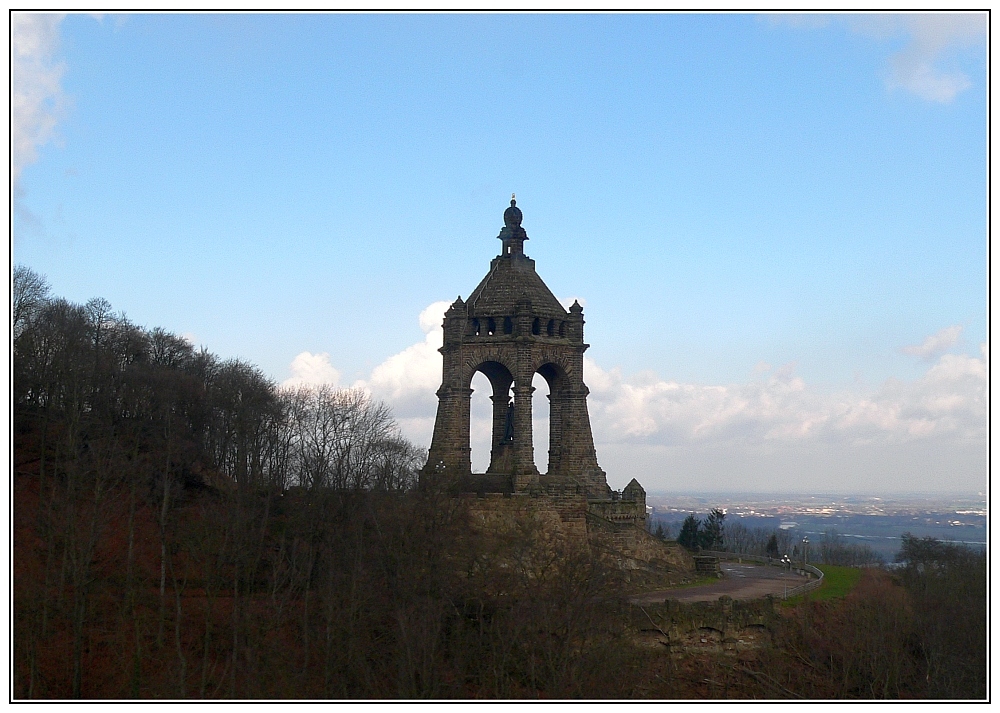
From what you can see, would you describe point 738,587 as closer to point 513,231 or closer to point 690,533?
point 513,231

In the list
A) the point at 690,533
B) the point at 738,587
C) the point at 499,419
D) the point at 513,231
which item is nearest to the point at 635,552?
the point at 738,587

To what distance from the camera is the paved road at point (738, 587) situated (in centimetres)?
3669

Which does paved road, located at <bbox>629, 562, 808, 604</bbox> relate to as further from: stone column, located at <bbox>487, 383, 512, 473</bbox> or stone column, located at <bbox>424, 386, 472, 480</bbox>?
stone column, located at <bbox>487, 383, 512, 473</bbox>

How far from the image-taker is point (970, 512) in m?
24.9

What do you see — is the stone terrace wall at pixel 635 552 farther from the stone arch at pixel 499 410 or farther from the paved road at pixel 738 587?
the stone arch at pixel 499 410

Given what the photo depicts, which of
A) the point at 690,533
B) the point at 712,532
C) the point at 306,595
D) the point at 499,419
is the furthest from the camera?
the point at 712,532

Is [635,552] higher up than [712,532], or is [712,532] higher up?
[635,552]

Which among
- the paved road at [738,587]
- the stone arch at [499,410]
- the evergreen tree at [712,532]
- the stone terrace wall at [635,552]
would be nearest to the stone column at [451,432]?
the stone arch at [499,410]

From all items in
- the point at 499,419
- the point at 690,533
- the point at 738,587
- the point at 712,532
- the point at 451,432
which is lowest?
the point at 712,532

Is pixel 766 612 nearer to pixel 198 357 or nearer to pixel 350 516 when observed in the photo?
pixel 350 516

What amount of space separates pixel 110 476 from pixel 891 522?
75.5 ft

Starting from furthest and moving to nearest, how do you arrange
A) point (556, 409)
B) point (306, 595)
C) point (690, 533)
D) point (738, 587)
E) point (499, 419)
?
point (690, 533)
point (499, 419)
point (556, 409)
point (738, 587)
point (306, 595)

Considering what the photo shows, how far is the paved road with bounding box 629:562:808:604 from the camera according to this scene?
36688 mm

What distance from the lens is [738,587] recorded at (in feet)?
132
